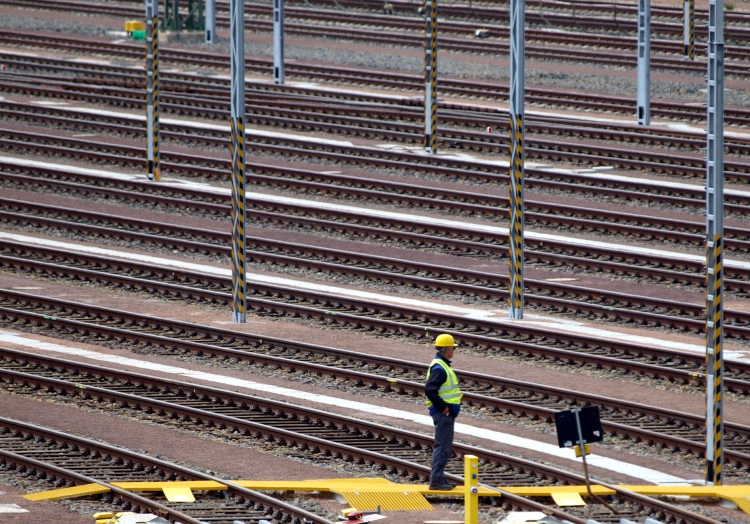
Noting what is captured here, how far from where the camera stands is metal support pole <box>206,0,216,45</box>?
46.3m

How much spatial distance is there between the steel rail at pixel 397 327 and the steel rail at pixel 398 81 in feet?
49.4

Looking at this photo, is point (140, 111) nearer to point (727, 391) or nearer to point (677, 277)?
point (677, 277)

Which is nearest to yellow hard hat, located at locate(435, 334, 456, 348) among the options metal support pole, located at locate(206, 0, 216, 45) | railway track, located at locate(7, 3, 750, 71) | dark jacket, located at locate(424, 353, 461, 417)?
dark jacket, located at locate(424, 353, 461, 417)

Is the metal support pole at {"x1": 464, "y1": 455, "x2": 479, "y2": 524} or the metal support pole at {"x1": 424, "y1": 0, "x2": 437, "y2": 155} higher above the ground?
the metal support pole at {"x1": 424, "y1": 0, "x2": 437, "y2": 155}

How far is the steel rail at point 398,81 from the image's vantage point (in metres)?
36.4

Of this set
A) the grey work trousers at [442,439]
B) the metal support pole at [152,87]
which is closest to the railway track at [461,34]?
the metal support pole at [152,87]

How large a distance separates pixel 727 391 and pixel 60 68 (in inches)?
1119

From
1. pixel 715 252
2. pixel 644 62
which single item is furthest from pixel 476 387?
pixel 644 62

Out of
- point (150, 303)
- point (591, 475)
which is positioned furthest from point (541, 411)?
point (150, 303)

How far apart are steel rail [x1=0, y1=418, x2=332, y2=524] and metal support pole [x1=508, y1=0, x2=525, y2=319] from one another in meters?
8.10

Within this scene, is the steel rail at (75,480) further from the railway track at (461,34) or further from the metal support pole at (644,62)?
the railway track at (461,34)

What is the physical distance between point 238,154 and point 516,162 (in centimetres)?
423

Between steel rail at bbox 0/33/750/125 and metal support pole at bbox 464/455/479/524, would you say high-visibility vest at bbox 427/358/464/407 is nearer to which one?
metal support pole at bbox 464/455/479/524

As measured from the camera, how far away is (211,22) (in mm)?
46969
